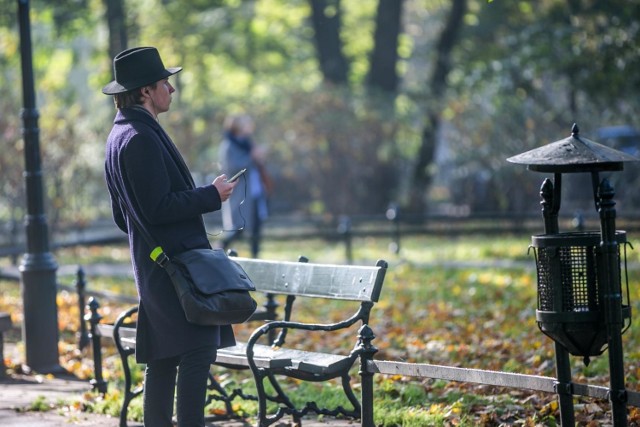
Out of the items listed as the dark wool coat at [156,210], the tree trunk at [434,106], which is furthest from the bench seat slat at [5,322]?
the tree trunk at [434,106]

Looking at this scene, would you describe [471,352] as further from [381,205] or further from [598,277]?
[381,205]

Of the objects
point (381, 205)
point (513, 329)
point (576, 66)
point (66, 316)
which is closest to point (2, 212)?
point (381, 205)

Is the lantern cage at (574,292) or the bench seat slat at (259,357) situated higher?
the lantern cage at (574,292)

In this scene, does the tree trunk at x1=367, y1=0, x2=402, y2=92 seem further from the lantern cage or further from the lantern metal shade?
the lantern cage

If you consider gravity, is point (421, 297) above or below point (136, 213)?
below

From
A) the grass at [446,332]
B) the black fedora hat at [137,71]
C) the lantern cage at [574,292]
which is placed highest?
the black fedora hat at [137,71]

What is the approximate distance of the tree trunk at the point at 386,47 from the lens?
79.5 ft

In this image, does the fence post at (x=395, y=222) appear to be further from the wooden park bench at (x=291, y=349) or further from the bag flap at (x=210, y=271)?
the bag flap at (x=210, y=271)

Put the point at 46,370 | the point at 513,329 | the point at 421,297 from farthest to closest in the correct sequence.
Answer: the point at 421,297 → the point at 513,329 → the point at 46,370

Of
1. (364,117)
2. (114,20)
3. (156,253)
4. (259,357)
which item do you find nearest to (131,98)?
(156,253)

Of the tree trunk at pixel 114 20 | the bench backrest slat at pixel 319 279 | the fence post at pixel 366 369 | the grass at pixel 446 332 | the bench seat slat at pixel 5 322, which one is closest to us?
the fence post at pixel 366 369

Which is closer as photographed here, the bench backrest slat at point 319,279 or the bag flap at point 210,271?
the bag flap at point 210,271

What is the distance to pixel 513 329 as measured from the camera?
10.1 meters

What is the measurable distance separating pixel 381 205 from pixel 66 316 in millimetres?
11556
